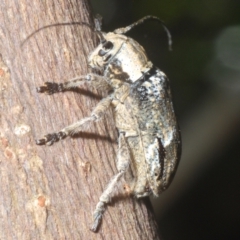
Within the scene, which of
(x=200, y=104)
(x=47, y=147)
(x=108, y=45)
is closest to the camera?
(x=47, y=147)

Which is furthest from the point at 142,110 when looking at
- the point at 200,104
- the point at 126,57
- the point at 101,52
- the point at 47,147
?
the point at 200,104

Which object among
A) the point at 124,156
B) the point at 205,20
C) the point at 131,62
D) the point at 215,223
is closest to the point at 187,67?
the point at 205,20

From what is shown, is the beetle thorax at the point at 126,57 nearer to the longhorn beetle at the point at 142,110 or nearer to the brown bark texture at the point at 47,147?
the longhorn beetle at the point at 142,110

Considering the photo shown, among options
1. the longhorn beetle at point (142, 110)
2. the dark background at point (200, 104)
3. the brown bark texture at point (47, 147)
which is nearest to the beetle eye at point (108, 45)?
the longhorn beetle at point (142, 110)

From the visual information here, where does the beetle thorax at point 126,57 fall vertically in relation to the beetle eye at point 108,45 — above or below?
below

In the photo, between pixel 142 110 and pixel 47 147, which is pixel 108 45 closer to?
pixel 142 110

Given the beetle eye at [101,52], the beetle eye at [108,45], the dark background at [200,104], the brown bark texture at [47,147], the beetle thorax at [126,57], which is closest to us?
the brown bark texture at [47,147]
